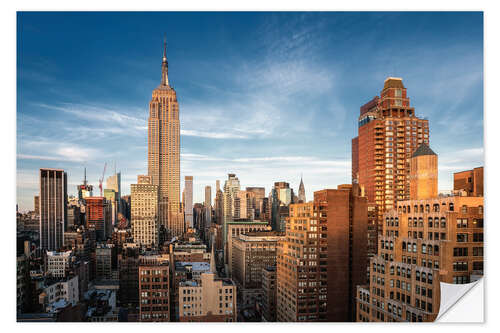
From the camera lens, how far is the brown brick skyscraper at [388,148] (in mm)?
31641

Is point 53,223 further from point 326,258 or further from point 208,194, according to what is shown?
point 326,258

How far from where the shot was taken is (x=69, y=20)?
1228 centimetres

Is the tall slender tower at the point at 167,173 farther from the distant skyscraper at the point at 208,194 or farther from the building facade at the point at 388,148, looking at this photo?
the building facade at the point at 388,148

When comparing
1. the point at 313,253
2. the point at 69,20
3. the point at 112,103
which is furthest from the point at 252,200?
the point at 69,20

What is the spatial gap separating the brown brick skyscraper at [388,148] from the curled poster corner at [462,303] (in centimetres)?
2046

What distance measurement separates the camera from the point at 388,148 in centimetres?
3269

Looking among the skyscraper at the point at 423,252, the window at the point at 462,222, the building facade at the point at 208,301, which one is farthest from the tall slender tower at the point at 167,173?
the window at the point at 462,222

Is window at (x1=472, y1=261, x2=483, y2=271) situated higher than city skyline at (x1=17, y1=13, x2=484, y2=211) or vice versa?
city skyline at (x1=17, y1=13, x2=484, y2=211)

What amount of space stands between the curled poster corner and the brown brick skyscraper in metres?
20.5

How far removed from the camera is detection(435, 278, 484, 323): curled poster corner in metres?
11.0

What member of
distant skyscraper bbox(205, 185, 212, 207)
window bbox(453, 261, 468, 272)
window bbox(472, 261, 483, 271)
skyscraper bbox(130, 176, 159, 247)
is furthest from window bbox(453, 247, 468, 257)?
skyscraper bbox(130, 176, 159, 247)

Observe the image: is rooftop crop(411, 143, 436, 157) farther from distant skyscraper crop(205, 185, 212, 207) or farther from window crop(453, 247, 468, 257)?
distant skyscraper crop(205, 185, 212, 207)

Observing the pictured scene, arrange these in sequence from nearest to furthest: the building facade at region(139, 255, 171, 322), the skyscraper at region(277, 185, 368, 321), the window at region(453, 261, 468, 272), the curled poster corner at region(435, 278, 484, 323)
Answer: the curled poster corner at region(435, 278, 484, 323), the window at region(453, 261, 468, 272), the building facade at region(139, 255, 171, 322), the skyscraper at region(277, 185, 368, 321)

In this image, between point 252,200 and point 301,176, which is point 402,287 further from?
point 252,200
